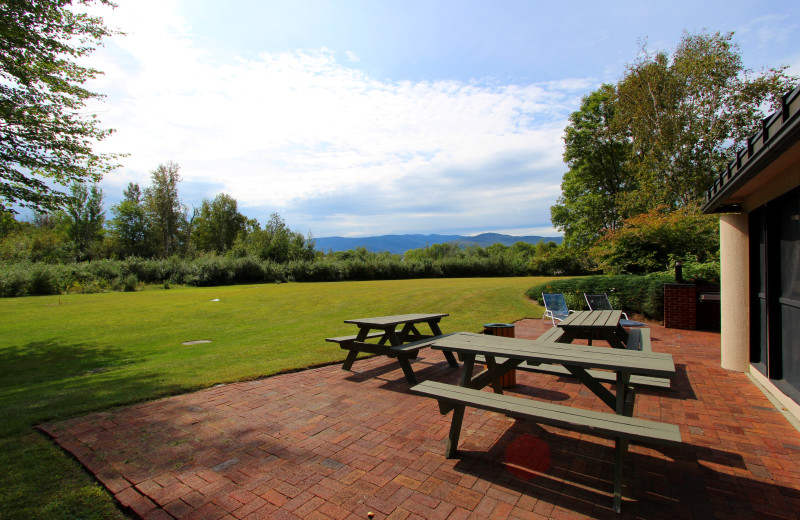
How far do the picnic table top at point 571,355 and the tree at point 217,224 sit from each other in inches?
2467

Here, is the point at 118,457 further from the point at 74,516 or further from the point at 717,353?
the point at 717,353

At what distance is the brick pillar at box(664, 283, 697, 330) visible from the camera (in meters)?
9.66

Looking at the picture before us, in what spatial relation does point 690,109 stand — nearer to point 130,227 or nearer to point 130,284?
point 130,284

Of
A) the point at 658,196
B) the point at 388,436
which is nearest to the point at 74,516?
the point at 388,436

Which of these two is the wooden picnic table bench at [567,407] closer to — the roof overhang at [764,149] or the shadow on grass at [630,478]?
the shadow on grass at [630,478]

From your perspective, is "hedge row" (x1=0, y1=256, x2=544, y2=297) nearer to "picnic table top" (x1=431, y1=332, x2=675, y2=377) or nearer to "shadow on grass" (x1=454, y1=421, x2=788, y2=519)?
"picnic table top" (x1=431, y1=332, x2=675, y2=377)

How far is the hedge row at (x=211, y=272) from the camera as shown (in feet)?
71.8

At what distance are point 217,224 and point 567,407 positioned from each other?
219ft

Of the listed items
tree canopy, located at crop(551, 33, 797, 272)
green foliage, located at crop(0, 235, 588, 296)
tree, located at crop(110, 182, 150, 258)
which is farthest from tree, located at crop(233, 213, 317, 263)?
tree canopy, located at crop(551, 33, 797, 272)

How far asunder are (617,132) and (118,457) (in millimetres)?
30562

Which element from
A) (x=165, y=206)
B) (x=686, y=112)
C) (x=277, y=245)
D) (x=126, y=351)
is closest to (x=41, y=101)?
(x=126, y=351)

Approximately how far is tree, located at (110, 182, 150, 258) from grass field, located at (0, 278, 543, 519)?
41909 mm

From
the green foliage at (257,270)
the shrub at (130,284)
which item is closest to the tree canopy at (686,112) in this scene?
the green foliage at (257,270)

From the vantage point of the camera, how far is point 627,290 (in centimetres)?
1147
